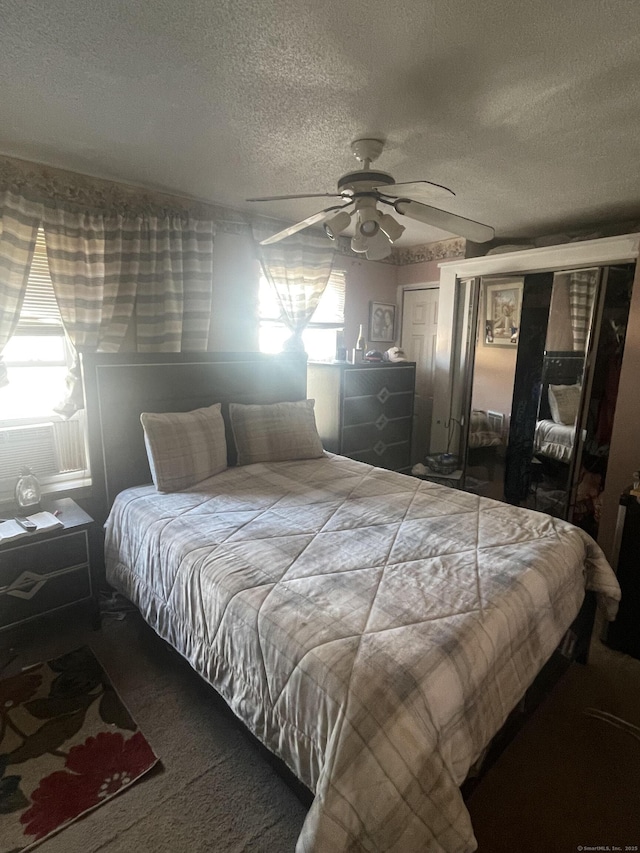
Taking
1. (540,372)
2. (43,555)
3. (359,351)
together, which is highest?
(359,351)

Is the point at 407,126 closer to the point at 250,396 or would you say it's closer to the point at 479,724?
the point at 250,396

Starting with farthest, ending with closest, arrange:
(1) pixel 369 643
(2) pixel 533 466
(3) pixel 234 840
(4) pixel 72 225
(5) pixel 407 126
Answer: (2) pixel 533 466
(4) pixel 72 225
(5) pixel 407 126
(3) pixel 234 840
(1) pixel 369 643

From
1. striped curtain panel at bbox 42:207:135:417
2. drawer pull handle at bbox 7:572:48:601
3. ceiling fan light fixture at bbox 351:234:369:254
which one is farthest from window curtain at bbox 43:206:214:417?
ceiling fan light fixture at bbox 351:234:369:254

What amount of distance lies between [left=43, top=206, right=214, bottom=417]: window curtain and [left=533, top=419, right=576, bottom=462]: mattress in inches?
104

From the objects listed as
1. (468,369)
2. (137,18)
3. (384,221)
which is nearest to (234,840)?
(384,221)

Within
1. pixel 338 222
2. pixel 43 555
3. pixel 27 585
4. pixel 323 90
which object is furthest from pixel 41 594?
pixel 323 90

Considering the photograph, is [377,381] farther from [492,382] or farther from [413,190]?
[413,190]

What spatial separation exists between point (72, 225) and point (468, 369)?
3.06m

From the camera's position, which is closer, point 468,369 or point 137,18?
point 137,18

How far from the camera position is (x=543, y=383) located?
3.32m

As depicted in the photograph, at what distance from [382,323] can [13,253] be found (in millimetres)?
3127

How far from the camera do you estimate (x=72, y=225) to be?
2459 mm

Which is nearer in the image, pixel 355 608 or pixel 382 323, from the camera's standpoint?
pixel 355 608

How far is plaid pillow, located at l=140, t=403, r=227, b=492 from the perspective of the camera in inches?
95.8
